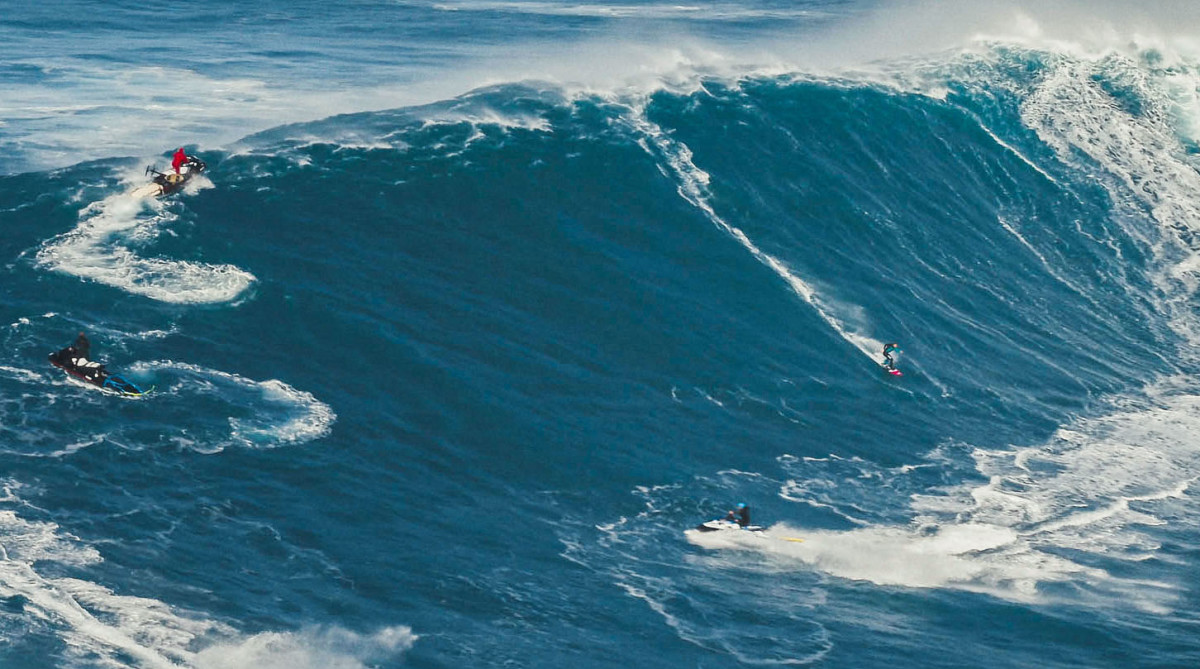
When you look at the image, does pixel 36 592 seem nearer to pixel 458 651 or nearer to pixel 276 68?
pixel 458 651

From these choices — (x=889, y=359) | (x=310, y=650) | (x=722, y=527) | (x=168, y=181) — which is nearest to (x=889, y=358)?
(x=889, y=359)

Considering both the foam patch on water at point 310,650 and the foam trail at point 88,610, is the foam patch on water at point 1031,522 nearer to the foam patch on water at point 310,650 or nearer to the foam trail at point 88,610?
the foam patch on water at point 310,650

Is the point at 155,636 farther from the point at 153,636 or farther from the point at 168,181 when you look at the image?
the point at 168,181

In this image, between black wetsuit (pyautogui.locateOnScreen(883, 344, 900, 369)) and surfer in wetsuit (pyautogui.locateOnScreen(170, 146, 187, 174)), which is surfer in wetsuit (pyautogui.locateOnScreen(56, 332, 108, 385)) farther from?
black wetsuit (pyautogui.locateOnScreen(883, 344, 900, 369))

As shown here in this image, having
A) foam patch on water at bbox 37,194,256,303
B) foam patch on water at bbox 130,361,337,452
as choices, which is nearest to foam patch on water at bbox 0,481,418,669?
foam patch on water at bbox 130,361,337,452

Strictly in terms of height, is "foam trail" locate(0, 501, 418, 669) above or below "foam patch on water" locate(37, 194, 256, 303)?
below

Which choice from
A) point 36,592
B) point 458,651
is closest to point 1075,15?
point 458,651
